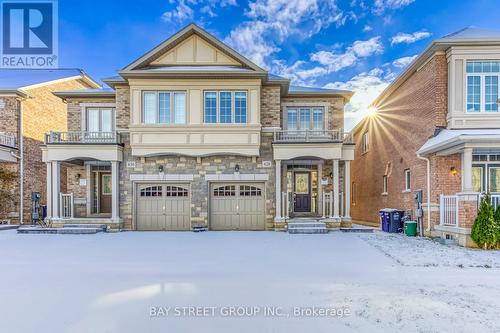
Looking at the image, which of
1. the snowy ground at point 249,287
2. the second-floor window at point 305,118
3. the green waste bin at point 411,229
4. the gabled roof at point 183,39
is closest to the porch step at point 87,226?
the snowy ground at point 249,287

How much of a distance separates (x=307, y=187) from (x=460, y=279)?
935cm

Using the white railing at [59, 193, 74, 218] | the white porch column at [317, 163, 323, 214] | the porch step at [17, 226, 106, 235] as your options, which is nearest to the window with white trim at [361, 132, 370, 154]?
the white porch column at [317, 163, 323, 214]

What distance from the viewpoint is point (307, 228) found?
42.3ft

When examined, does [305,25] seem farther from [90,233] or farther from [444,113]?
[90,233]

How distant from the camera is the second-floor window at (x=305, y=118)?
49.0 feet

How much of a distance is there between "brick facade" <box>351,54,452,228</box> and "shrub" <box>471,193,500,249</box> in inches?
72.1

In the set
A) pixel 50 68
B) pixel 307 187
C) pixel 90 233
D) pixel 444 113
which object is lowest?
pixel 90 233

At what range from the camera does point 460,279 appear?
620 cm

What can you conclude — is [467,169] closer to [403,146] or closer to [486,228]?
[486,228]

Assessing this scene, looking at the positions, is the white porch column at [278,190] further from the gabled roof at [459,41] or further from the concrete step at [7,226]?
the concrete step at [7,226]

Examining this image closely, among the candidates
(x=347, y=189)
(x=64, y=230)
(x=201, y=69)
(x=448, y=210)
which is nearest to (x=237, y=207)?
(x=347, y=189)

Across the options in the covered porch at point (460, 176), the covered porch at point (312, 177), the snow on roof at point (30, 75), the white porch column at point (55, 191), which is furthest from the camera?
the snow on roof at point (30, 75)

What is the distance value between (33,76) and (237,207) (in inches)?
654

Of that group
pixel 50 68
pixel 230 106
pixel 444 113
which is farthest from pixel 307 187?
pixel 50 68
